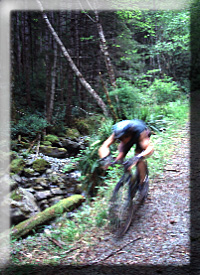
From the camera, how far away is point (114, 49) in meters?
2.25

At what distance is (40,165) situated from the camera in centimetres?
205

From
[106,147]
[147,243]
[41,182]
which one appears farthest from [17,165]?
[147,243]

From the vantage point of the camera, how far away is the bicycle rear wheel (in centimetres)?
196

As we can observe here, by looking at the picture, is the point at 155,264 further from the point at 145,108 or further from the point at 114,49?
the point at 114,49

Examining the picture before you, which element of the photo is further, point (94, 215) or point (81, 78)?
point (81, 78)

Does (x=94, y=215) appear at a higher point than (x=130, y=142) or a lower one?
lower

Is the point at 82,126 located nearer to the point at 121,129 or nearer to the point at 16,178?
the point at 121,129

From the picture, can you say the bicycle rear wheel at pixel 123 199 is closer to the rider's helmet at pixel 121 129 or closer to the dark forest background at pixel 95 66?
the rider's helmet at pixel 121 129

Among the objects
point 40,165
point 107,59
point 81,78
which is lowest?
point 40,165

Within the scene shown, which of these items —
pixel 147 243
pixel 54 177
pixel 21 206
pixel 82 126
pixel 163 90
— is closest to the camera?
pixel 147 243

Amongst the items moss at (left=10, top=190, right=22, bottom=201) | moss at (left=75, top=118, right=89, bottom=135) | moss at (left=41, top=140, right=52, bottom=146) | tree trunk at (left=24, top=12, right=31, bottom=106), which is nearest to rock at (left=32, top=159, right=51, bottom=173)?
moss at (left=41, top=140, right=52, bottom=146)

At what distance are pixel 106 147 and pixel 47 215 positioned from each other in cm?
75

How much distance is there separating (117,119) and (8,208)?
3.93 feet

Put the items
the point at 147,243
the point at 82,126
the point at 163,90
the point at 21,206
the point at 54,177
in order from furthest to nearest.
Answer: the point at 163,90 → the point at 82,126 → the point at 54,177 → the point at 21,206 → the point at 147,243
